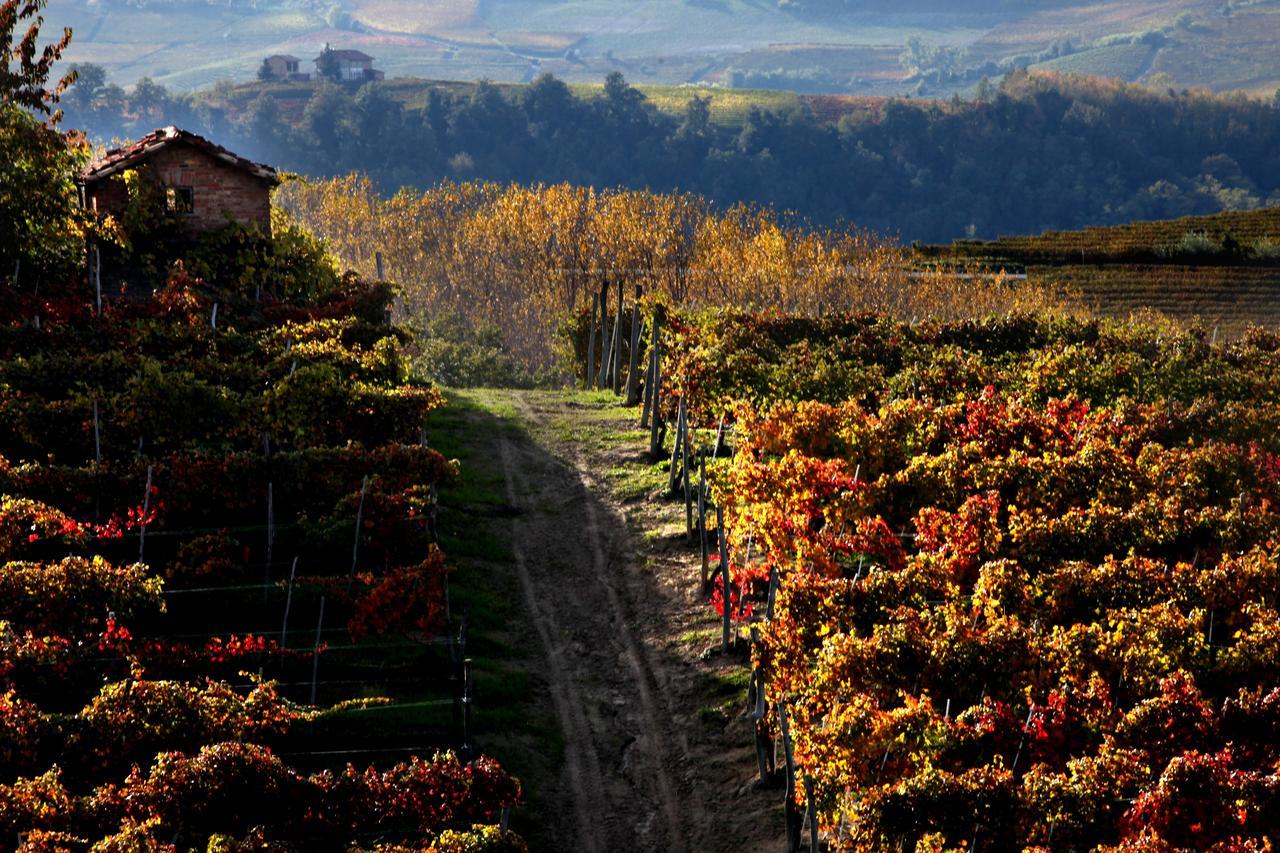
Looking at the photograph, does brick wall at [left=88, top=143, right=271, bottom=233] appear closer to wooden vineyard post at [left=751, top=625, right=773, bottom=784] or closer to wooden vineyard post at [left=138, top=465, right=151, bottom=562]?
wooden vineyard post at [left=138, top=465, right=151, bottom=562]

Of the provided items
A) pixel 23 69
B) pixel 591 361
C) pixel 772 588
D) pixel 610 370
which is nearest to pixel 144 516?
pixel 772 588

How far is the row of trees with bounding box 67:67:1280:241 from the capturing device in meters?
162

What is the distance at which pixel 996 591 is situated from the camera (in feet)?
64.4

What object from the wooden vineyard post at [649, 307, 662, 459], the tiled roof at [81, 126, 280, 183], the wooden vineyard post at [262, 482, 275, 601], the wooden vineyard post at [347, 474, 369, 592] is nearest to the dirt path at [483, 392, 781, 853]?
the wooden vineyard post at [649, 307, 662, 459]

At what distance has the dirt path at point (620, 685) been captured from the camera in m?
19.6

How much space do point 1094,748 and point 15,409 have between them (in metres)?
18.9

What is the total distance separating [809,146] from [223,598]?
15447 centimetres

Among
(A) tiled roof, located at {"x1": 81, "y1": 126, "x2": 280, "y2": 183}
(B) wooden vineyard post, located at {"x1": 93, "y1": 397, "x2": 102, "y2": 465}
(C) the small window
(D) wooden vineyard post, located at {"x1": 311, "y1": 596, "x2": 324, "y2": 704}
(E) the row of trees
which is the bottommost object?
(D) wooden vineyard post, located at {"x1": 311, "y1": 596, "x2": 324, "y2": 704}

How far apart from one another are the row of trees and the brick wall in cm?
11269

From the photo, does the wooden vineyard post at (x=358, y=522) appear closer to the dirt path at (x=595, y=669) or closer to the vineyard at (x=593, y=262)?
the dirt path at (x=595, y=669)

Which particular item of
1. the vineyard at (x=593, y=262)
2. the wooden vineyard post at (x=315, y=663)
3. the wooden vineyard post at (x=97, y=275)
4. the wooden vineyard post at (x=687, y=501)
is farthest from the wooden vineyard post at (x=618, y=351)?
the wooden vineyard post at (x=315, y=663)

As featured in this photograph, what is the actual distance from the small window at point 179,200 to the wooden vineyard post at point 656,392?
1447 cm

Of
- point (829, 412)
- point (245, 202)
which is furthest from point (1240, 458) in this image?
point (245, 202)

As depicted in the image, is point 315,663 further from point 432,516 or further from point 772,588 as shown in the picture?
point 772,588
